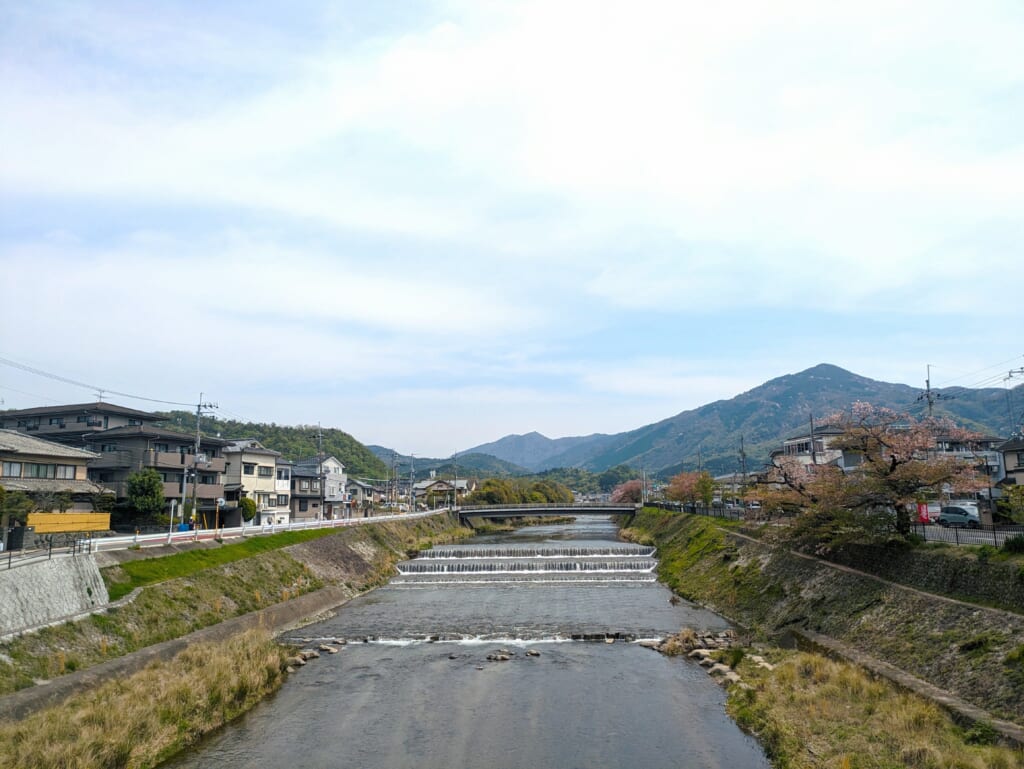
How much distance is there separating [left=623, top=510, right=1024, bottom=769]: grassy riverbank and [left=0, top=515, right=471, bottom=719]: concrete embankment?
2004 centimetres

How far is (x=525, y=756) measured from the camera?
1750cm

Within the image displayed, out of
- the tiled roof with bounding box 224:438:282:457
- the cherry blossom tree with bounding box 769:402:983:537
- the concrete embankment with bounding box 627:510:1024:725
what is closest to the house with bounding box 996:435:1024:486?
the cherry blossom tree with bounding box 769:402:983:537

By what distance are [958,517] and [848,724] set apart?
27205mm

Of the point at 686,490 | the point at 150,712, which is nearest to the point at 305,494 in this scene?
the point at 686,490

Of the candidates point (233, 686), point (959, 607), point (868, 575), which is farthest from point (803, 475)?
point (233, 686)

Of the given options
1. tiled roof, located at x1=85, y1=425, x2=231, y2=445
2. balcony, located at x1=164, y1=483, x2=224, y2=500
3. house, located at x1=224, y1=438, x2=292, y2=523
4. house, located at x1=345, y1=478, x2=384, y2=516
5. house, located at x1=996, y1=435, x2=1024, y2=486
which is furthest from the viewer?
house, located at x1=345, y1=478, x2=384, y2=516

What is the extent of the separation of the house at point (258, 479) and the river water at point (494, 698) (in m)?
30.4

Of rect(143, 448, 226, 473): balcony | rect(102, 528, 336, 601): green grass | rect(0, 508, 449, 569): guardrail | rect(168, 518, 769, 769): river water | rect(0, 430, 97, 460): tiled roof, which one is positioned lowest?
rect(168, 518, 769, 769): river water

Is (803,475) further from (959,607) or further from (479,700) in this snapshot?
(479,700)

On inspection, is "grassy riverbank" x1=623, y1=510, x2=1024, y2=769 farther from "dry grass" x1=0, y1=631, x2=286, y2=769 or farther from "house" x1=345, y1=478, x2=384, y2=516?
"house" x1=345, y1=478, x2=384, y2=516

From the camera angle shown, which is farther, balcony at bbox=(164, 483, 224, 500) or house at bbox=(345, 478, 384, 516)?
house at bbox=(345, 478, 384, 516)

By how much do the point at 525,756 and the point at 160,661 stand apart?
13300 millimetres

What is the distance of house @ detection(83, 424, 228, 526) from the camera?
177 ft

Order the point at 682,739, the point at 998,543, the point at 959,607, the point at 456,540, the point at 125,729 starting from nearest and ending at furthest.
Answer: the point at 125,729 < the point at 682,739 < the point at 959,607 < the point at 998,543 < the point at 456,540
